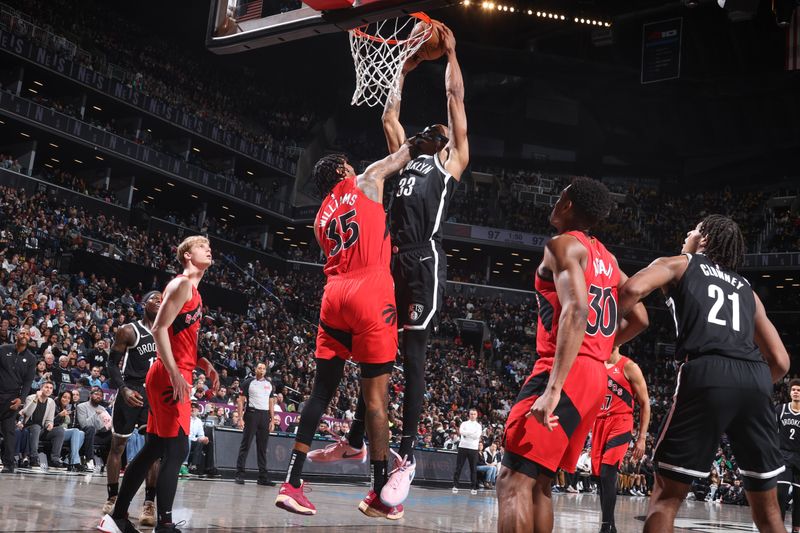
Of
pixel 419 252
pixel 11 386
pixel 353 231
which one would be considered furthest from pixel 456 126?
pixel 11 386

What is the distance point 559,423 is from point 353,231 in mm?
2076

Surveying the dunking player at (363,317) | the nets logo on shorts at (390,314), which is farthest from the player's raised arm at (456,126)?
the nets logo on shorts at (390,314)

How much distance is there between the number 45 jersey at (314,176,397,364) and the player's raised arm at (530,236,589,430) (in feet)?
4.85

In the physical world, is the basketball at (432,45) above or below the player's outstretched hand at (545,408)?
above

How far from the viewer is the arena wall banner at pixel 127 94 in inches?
1139

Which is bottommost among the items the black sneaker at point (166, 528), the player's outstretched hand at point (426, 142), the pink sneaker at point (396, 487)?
the black sneaker at point (166, 528)

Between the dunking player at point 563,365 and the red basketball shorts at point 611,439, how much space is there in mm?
4022

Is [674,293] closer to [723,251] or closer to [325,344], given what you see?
[723,251]

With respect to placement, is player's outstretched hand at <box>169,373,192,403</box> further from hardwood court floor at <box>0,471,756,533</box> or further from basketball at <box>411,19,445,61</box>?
basketball at <box>411,19,445,61</box>

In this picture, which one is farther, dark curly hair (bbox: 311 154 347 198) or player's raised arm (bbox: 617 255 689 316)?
dark curly hair (bbox: 311 154 347 198)

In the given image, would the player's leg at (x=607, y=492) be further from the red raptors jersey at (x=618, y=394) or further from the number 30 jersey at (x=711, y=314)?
the number 30 jersey at (x=711, y=314)

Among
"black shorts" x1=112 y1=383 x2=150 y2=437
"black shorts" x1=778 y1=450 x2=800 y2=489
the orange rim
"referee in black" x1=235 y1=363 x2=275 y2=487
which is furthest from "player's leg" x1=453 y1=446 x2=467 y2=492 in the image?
the orange rim

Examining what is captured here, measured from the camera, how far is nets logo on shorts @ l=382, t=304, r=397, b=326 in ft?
16.6

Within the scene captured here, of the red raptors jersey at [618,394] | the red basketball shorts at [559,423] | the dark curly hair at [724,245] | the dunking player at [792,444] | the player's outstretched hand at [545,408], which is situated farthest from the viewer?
the dunking player at [792,444]
